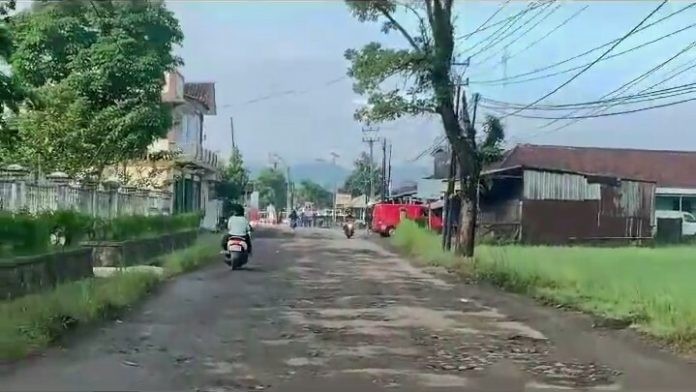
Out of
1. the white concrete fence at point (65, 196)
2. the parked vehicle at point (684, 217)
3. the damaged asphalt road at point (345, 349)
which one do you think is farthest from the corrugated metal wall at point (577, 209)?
the damaged asphalt road at point (345, 349)

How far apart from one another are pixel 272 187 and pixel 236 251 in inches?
3141

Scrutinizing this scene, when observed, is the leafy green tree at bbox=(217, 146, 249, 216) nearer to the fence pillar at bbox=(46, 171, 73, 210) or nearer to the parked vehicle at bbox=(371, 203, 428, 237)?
the parked vehicle at bbox=(371, 203, 428, 237)

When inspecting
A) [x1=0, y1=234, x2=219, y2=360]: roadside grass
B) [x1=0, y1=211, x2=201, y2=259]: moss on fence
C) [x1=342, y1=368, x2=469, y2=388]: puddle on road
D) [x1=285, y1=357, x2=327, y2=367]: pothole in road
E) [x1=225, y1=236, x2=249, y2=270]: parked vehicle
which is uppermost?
[x1=0, y1=211, x2=201, y2=259]: moss on fence

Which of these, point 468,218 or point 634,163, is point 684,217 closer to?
point 634,163

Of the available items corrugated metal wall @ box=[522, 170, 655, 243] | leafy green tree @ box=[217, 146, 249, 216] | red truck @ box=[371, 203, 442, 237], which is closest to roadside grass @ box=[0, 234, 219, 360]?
corrugated metal wall @ box=[522, 170, 655, 243]

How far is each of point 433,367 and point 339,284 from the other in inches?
400

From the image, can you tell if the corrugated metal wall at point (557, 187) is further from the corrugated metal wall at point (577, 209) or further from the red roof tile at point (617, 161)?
the red roof tile at point (617, 161)

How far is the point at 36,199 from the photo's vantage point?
17.6 metres

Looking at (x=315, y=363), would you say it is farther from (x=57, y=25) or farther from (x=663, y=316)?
(x=57, y=25)

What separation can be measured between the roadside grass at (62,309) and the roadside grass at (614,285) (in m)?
7.12

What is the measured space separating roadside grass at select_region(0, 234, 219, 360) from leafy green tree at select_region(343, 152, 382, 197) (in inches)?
2816

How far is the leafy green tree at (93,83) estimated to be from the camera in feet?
89.0

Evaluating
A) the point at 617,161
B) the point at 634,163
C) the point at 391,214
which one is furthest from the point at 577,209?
the point at 617,161

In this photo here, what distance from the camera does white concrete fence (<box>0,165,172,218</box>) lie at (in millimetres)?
16391
